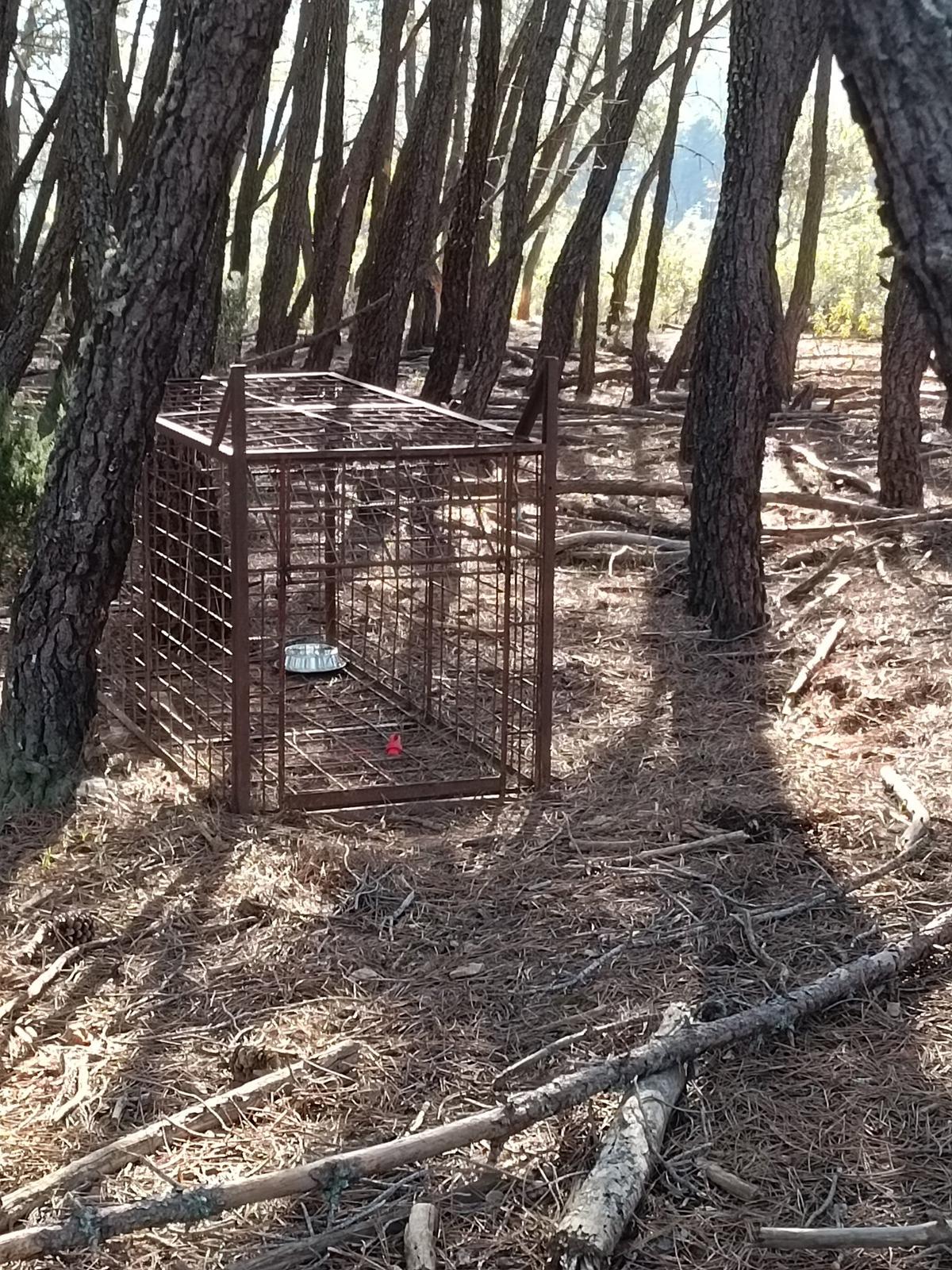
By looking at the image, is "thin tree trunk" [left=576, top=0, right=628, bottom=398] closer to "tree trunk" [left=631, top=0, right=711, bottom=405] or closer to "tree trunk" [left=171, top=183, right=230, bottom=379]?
"tree trunk" [left=631, top=0, right=711, bottom=405]

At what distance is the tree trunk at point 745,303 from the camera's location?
6195 mm

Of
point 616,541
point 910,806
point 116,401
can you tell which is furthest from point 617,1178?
point 616,541

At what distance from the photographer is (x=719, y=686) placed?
5.98m

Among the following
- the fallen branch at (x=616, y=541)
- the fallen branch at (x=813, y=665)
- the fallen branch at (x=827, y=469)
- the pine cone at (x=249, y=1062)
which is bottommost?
the pine cone at (x=249, y=1062)

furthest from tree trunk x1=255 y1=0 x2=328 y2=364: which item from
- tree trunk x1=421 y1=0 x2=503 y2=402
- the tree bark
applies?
the tree bark

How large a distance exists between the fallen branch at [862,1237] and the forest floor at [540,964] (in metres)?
0.06

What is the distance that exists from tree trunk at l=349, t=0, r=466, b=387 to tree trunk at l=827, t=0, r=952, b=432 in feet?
23.9

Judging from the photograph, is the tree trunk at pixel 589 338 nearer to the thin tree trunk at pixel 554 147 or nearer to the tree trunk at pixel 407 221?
the thin tree trunk at pixel 554 147

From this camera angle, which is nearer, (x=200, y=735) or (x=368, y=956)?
(x=368, y=956)

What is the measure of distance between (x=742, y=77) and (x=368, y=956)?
4.28 metres

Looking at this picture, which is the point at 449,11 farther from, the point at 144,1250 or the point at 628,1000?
the point at 144,1250

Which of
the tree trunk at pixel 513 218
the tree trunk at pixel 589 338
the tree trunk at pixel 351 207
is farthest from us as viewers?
the tree trunk at pixel 589 338

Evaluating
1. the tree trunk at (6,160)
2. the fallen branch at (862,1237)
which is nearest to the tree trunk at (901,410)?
the tree trunk at (6,160)

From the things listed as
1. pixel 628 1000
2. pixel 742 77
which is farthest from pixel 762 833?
pixel 742 77
